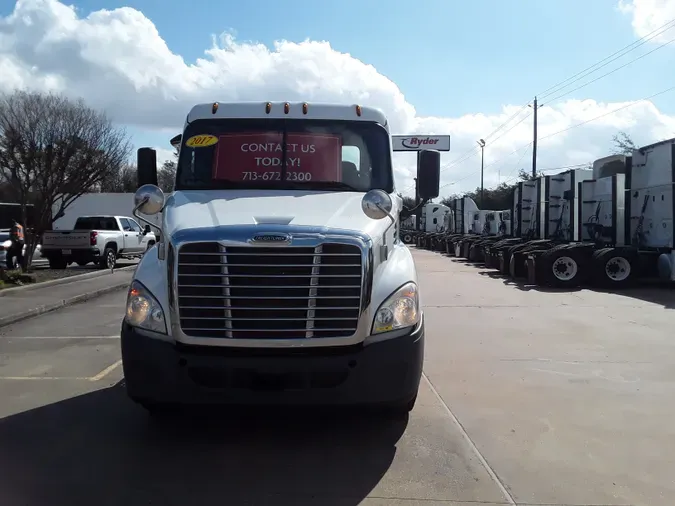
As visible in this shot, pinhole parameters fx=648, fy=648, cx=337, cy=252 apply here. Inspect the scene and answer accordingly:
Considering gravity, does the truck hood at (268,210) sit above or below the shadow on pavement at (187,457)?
above

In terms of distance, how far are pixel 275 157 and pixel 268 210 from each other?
1118 mm

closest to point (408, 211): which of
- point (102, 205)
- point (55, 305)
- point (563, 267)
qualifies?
point (55, 305)

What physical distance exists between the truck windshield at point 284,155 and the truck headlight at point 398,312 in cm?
150

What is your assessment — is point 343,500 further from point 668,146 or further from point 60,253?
point 60,253

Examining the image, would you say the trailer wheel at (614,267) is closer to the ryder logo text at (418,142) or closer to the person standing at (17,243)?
the person standing at (17,243)

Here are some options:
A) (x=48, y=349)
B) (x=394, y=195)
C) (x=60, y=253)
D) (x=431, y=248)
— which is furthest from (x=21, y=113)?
(x=431, y=248)

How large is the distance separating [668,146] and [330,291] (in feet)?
45.4

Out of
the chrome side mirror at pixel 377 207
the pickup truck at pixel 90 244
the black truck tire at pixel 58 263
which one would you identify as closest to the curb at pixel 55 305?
the pickup truck at pixel 90 244

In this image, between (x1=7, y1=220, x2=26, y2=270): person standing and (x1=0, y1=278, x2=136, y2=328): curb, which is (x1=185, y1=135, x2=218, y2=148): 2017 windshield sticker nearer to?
(x1=0, y1=278, x2=136, y2=328): curb

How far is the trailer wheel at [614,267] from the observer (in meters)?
16.1

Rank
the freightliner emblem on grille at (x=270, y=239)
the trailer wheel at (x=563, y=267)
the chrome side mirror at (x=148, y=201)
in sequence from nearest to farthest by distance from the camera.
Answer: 1. the freightliner emblem on grille at (x=270, y=239)
2. the chrome side mirror at (x=148, y=201)
3. the trailer wheel at (x=563, y=267)

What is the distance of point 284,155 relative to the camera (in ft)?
19.8

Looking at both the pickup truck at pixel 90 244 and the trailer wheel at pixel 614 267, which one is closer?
the trailer wheel at pixel 614 267

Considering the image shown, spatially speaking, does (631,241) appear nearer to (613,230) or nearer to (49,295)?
(613,230)
